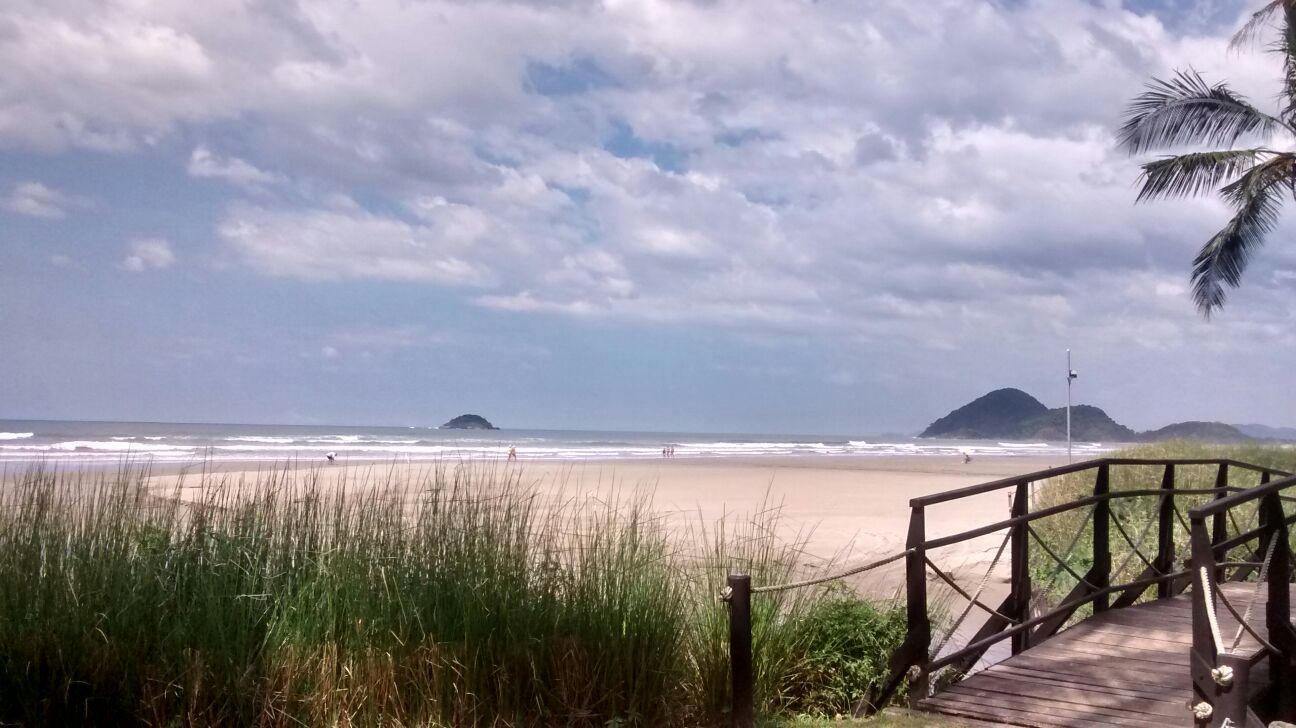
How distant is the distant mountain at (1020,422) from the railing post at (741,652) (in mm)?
129760

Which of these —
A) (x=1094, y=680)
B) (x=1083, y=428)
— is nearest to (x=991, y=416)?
(x=1083, y=428)

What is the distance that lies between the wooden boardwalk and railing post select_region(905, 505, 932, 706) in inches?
5.4

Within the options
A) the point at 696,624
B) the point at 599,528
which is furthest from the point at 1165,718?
the point at 599,528

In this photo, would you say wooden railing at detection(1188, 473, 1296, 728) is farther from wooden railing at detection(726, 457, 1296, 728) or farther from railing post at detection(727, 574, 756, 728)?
railing post at detection(727, 574, 756, 728)

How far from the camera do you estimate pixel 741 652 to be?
20.5ft

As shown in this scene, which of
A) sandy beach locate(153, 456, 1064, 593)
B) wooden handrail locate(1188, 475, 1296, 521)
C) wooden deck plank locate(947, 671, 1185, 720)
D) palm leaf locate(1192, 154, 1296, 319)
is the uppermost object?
palm leaf locate(1192, 154, 1296, 319)

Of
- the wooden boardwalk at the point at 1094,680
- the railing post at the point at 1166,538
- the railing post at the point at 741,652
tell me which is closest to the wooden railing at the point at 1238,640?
the wooden boardwalk at the point at 1094,680

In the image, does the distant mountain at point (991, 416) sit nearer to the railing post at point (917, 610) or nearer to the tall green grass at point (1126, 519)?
the tall green grass at point (1126, 519)

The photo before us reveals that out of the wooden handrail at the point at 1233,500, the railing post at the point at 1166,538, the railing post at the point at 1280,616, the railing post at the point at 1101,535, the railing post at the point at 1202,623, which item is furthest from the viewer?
the railing post at the point at 1166,538

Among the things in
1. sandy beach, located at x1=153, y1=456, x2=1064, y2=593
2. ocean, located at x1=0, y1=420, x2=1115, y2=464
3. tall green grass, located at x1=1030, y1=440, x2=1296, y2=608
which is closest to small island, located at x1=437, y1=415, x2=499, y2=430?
ocean, located at x1=0, y1=420, x2=1115, y2=464

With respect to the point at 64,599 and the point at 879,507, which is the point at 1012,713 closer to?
Result: the point at 64,599

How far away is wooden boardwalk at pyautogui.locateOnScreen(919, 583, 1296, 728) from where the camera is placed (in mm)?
6481

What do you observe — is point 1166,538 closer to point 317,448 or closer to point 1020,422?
point 317,448

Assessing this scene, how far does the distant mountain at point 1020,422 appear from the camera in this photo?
135m
